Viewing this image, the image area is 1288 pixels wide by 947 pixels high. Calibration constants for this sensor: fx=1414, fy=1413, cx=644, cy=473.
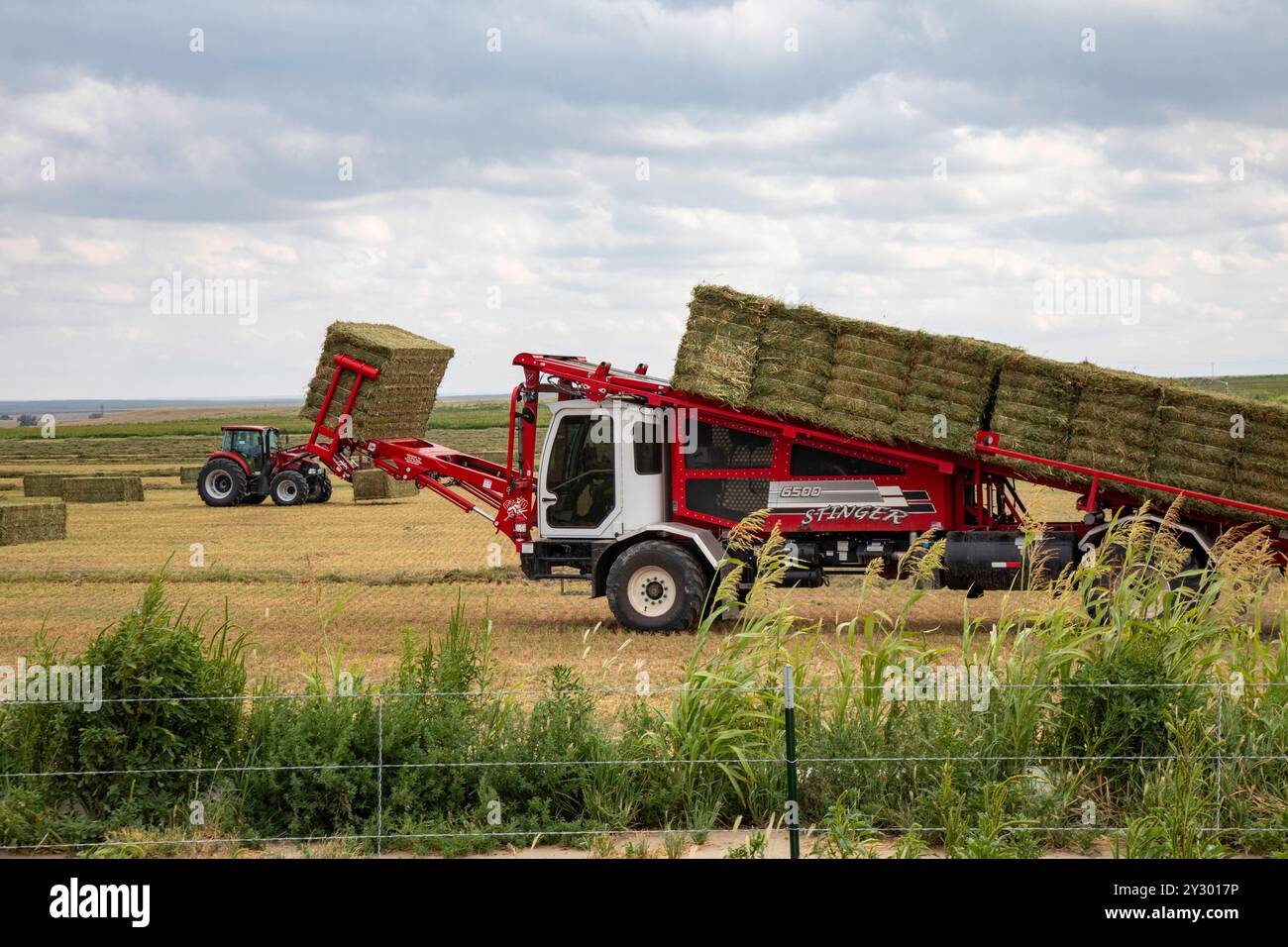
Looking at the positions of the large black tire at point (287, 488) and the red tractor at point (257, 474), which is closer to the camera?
the red tractor at point (257, 474)

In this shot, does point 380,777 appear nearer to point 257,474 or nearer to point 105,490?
point 257,474

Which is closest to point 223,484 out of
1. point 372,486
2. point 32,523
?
point 372,486

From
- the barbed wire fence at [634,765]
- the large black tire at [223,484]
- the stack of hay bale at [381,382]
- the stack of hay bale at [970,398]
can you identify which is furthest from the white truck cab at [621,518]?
the large black tire at [223,484]

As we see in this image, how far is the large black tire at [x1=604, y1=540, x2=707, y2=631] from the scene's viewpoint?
1531 centimetres

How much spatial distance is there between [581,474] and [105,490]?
28888 mm

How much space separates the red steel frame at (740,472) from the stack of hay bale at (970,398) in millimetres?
139

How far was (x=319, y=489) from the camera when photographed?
39281 millimetres

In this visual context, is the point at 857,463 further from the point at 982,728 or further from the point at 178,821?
the point at 178,821

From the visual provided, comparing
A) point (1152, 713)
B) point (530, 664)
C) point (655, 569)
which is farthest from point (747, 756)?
point (655, 569)

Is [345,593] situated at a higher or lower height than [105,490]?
higher

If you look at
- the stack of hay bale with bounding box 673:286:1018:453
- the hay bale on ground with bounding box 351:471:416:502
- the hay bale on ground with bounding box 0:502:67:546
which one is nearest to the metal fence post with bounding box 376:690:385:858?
the stack of hay bale with bounding box 673:286:1018:453

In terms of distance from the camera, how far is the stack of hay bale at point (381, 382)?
17469 millimetres

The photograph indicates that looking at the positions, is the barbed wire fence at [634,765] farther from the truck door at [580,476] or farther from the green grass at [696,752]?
the truck door at [580,476]

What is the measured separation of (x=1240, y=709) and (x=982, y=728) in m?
1.45
